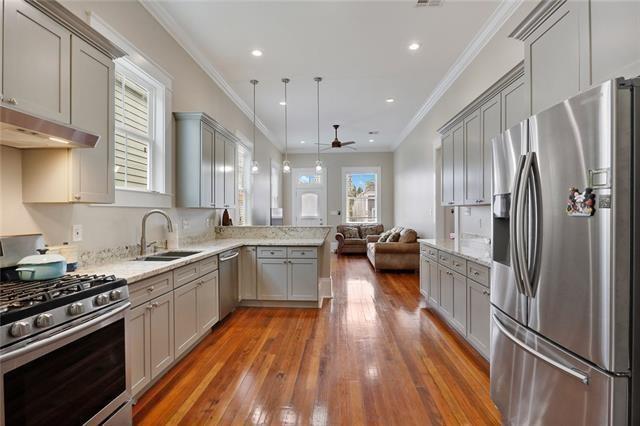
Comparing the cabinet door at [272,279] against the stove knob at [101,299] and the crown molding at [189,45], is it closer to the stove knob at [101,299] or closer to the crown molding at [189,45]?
the stove knob at [101,299]

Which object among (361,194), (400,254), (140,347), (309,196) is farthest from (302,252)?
(361,194)

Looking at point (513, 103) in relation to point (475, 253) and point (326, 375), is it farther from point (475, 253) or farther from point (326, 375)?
point (326, 375)

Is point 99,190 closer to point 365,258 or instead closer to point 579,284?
point 579,284

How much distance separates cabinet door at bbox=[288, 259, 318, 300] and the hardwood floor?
29 centimetres

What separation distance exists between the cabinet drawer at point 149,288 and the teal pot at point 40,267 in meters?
0.38

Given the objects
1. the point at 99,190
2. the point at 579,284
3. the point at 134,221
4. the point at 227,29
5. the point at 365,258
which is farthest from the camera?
the point at 365,258

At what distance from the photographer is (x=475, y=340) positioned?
2.75 m

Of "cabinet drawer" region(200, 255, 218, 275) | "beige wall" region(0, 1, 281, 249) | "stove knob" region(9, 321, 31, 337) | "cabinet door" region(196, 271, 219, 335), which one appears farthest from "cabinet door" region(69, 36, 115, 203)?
"cabinet door" region(196, 271, 219, 335)

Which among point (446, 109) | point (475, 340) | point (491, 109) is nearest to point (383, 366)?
point (475, 340)

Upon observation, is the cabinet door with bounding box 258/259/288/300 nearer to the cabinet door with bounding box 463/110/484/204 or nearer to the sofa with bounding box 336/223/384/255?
the cabinet door with bounding box 463/110/484/204

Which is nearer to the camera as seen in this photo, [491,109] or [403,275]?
[491,109]

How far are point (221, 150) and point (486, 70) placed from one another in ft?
11.2

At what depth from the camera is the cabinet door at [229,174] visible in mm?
4395

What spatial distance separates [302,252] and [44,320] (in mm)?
2922
